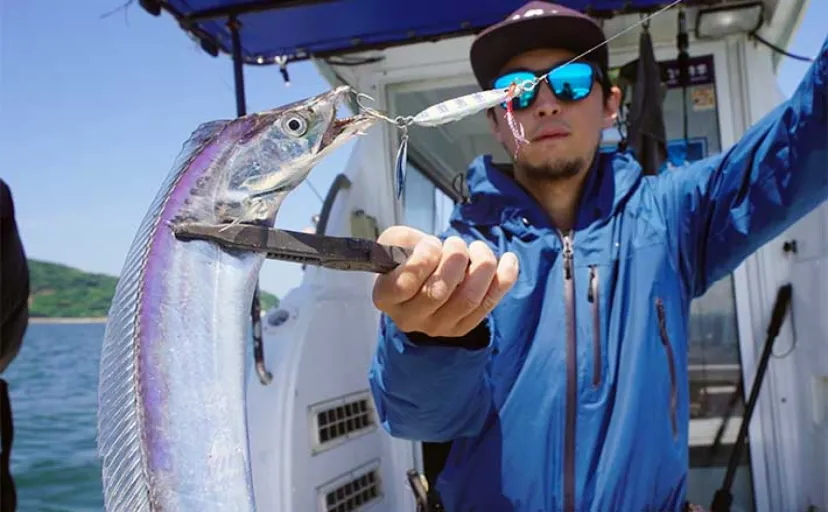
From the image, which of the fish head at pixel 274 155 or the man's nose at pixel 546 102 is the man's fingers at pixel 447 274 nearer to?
the fish head at pixel 274 155

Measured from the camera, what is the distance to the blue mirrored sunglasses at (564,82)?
197 centimetres

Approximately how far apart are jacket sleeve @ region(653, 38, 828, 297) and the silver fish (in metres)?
1.30

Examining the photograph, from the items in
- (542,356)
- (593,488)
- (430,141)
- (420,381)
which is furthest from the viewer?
(430,141)

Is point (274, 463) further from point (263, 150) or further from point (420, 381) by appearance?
point (263, 150)

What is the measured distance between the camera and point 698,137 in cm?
366

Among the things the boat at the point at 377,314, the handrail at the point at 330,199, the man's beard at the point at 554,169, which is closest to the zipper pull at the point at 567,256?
the man's beard at the point at 554,169

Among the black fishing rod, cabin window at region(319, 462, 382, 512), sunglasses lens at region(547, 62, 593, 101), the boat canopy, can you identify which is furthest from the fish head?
the black fishing rod

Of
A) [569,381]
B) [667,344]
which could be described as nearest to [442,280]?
[569,381]

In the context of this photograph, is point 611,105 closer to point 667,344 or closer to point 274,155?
point 667,344

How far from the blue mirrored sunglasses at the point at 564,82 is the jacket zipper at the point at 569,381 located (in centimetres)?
46

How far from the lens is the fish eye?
0.93 meters

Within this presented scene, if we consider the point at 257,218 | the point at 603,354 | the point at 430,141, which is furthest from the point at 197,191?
the point at 430,141

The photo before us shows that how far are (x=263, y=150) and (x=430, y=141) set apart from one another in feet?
12.6

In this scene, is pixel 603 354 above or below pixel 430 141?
below
